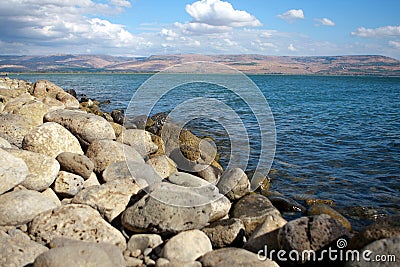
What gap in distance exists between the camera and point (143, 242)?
233 inches

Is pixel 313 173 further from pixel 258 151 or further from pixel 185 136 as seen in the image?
pixel 185 136

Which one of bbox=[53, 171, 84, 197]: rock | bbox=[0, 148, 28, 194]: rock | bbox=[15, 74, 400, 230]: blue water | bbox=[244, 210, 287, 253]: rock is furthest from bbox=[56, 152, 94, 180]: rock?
bbox=[15, 74, 400, 230]: blue water

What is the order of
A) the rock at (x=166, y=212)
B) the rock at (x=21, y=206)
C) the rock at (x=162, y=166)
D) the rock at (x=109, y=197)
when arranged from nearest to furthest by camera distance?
1. the rock at (x=21, y=206)
2. the rock at (x=166, y=212)
3. the rock at (x=109, y=197)
4. the rock at (x=162, y=166)

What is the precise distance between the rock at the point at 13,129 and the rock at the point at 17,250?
410 cm

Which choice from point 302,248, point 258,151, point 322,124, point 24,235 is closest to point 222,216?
point 302,248

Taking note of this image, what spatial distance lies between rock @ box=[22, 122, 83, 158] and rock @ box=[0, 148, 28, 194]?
56.5 inches

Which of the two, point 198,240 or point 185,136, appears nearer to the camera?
point 198,240

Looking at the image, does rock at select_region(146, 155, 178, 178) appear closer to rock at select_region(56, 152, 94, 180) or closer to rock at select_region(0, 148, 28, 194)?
rock at select_region(56, 152, 94, 180)

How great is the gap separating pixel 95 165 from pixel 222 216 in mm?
3614

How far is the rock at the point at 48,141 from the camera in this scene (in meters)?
8.19

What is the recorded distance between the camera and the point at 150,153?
1136 centimetres

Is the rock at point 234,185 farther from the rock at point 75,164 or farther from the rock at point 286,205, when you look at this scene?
the rock at point 75,164

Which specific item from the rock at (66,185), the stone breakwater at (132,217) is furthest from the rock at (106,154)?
the rock at (66,185)

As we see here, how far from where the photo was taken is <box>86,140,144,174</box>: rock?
8.83 m
